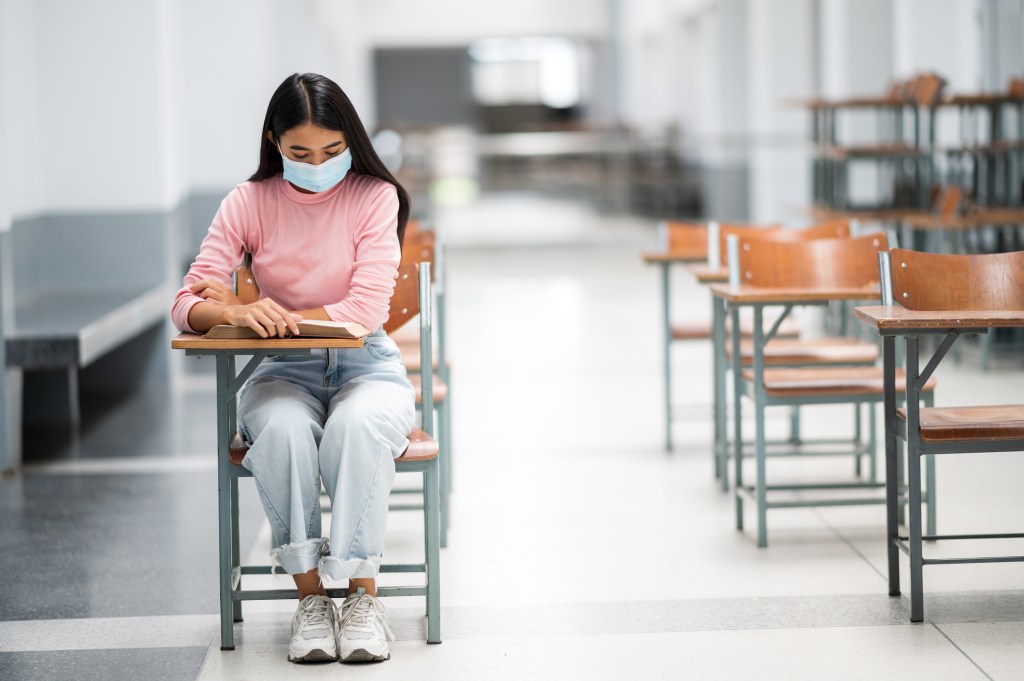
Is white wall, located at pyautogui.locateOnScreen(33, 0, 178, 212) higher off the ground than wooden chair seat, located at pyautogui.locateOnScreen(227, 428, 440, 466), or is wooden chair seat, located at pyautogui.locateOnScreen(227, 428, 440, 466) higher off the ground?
white wall, located at pyautogui.locateOnScreen(33, 0, 178, 212)

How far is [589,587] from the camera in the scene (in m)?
3.48

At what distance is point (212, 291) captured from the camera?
2955 millimetres

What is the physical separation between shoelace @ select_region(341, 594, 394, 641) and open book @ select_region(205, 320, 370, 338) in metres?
0.60

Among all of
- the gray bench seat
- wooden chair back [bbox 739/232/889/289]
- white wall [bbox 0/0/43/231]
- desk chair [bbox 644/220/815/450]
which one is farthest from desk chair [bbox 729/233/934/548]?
white wall [bbox 0/0/43/231]

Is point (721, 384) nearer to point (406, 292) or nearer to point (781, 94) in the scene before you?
point (406, 292)

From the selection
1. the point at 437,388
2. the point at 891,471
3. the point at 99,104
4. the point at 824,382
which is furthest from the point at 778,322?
the point at 99,104

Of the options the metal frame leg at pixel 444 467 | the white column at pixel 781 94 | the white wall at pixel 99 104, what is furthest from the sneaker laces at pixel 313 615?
the white column at pixel 781 94

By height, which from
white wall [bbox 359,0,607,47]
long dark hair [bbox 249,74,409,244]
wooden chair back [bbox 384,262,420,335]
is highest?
white wall [bbox 359,0,607,47]

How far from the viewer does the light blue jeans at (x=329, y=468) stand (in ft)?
9.37

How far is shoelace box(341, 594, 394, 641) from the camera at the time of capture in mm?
2914

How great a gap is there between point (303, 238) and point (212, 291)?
0.81 feet

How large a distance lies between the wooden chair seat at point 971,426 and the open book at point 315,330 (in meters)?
1.30

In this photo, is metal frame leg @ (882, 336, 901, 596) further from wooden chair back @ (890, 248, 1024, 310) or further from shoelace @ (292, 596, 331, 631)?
shoelace @ (292, 596, 331, 631)

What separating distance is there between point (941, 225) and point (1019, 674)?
4787mm
